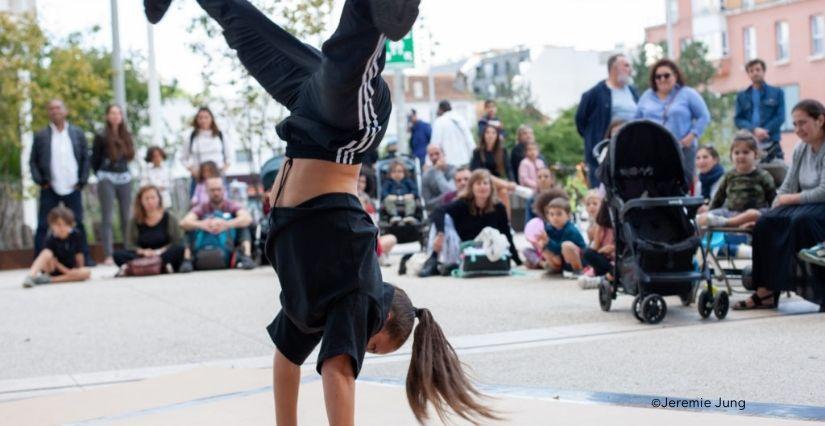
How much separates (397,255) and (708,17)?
2067 inches

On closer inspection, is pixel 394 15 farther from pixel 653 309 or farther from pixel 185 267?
pixel 185 267

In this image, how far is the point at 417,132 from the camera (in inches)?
724

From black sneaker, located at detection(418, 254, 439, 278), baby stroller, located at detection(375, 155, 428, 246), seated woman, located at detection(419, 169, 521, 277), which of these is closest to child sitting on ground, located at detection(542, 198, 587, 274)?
seated woman, located at detection(419, 169, 521, 277)

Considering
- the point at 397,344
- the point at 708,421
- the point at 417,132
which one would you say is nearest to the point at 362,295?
the point at 397,344

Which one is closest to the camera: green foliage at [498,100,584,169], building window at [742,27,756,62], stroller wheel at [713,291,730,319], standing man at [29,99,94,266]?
stroller wheel at [713,291,730,319]

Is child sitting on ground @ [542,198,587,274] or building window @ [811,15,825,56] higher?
building window @ [811,15,825,56]

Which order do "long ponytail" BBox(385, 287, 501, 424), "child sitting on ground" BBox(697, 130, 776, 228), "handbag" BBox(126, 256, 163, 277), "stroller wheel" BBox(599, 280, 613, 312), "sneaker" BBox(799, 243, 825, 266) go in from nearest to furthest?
"long ponytail" BBox(385, 287, 501, 424) < "sneaker" BBox(799, 243, 825, 266) < "stroller wheel" BBox(599, 280, 613, 312) < "child sitting on ground" BBox(697, 130, 776, 228) < "handbag" BBox(126, 256, 163, 277)

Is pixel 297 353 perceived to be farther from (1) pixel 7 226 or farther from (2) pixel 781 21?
(2) pixel 781 21

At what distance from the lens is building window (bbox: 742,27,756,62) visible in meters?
62.0

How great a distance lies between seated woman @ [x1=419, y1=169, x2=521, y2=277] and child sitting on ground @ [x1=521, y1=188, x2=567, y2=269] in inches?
8.4

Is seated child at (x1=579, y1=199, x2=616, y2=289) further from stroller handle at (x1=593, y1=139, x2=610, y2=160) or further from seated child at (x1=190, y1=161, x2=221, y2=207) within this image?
seated child at (x1=190, y1=161, x2=221, y2=207)

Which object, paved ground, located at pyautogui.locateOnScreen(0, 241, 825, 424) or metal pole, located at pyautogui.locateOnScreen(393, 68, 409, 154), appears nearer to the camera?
paved ground, located at pyautogui.locateOnScreen(0, 241, 825, 424)

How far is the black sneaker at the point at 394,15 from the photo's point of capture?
3242mm

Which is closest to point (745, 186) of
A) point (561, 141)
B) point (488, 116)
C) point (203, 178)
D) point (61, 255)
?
point (203, 178)
